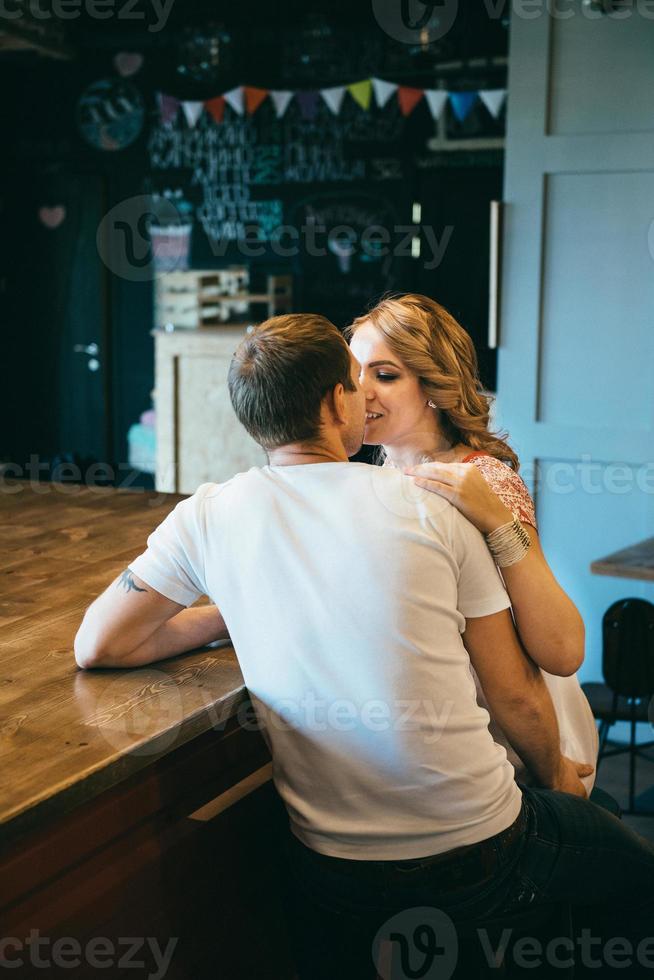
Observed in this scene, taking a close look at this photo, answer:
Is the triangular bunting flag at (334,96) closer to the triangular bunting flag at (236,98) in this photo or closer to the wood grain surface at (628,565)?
the triangular bunting flag at (236,98)

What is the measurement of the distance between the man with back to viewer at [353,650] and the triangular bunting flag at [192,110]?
5358 millimetres

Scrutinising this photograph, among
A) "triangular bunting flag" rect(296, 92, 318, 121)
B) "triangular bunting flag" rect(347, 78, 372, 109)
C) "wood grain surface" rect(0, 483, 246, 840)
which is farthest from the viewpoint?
"triangular bunting flag" rect(296, 92, 318, 121)

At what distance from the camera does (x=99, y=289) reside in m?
7.08

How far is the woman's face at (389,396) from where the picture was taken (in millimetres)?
2078

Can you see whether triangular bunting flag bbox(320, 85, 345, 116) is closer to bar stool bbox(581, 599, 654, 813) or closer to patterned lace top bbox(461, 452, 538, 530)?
bar stool bbox(581, 599, 654, 813)

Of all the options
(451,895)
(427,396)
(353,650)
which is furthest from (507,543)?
(427,396)

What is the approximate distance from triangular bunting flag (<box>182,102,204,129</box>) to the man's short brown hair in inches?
212

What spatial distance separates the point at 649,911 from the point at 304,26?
565 centimetres

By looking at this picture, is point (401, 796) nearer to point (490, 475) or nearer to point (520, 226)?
point (490, 475)

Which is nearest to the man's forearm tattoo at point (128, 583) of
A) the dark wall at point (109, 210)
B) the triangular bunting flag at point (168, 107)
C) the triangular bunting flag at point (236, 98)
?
the dark wall at point (109, 210)

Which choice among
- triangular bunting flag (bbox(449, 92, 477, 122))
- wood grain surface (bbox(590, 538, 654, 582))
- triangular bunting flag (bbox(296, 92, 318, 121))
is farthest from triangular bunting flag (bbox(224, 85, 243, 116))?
wood grain surface (bbox(590, 538, 654, 582))

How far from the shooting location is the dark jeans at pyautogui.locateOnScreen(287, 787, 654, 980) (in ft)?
4.65

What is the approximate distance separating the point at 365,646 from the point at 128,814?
0.37 meters

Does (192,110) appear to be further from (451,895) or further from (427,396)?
(451,895)
